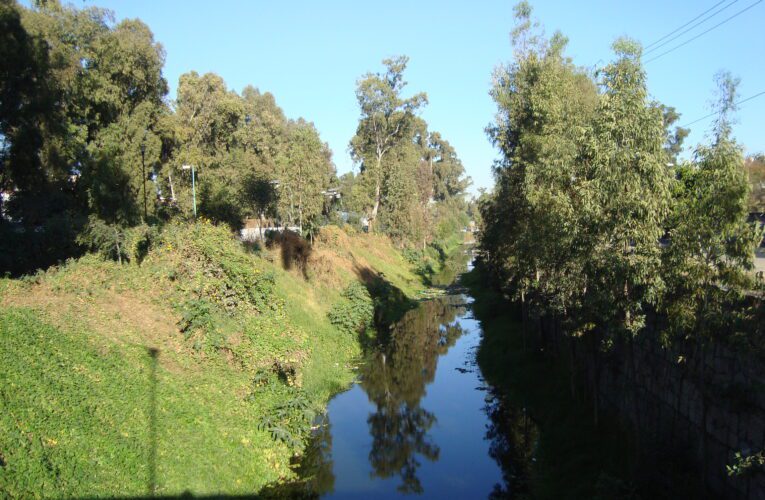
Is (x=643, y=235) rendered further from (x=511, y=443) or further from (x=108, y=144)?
(x=108, y=144)

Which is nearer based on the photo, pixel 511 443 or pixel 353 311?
pixel 511 443

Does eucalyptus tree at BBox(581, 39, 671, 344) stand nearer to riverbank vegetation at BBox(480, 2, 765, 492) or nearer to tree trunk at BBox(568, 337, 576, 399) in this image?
riverbank vegetation at BBox(480, 2, 765, 492)

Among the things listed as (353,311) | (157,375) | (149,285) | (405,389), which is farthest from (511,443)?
(353,311)

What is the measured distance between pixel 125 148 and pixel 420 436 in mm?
32876

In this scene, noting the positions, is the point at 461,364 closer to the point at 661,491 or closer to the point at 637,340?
the point at 637,340

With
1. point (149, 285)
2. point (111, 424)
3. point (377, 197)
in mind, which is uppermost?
point (377, 197)

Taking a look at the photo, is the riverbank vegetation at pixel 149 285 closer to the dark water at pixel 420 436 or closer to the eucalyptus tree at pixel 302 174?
the eucalyptus tree at pixel 302 174

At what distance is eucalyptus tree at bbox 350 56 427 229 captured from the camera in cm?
6606

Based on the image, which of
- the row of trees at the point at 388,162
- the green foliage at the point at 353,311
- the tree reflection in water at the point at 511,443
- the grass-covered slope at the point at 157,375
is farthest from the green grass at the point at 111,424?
the row of trees at the point at 388,162

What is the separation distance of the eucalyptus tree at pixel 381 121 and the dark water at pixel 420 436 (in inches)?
1623

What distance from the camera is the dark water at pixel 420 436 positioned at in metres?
16.1

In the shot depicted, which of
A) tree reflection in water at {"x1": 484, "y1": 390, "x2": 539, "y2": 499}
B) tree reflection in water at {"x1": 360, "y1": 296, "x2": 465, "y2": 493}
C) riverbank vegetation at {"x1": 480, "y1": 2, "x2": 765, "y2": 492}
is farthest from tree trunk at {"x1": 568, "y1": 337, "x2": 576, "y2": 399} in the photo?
tree reflection in water at {"x1": 360, "y1": 296, "x2": 465, "y2": 493}

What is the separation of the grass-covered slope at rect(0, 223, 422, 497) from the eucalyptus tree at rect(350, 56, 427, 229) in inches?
1680

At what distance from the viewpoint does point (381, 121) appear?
224 feet
